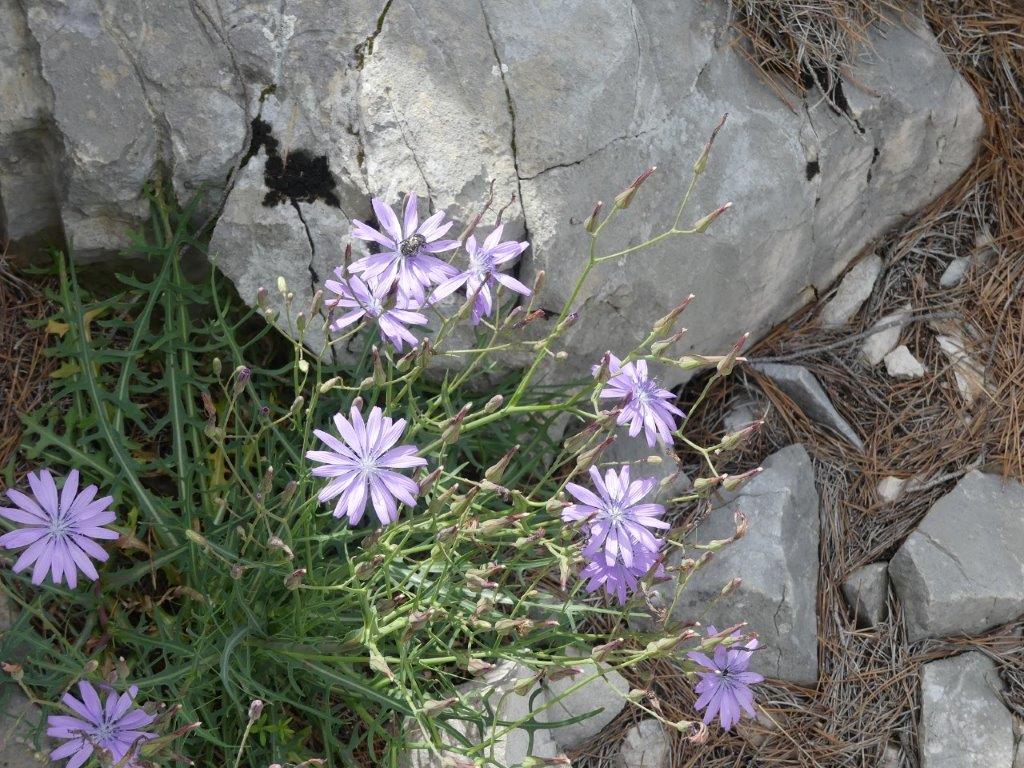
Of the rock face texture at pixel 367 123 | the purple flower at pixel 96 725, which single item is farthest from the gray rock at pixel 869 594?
the purple flower at pixel 96 725

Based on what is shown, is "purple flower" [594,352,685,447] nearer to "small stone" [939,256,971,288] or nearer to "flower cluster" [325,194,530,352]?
"flower cluster" [325,194,530,352]

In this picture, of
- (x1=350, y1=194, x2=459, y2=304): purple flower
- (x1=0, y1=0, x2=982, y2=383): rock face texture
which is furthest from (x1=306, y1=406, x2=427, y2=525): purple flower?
(x1=0, y1=0, x2=982, y2=383): rock face texture

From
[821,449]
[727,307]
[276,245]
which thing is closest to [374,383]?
[276,245]

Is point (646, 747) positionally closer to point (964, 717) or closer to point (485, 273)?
point (964, 717)

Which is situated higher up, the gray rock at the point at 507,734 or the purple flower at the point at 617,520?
the purple flower at the point at 617,520

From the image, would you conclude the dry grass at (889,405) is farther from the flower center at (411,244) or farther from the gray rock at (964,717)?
the flower center at (411,244)

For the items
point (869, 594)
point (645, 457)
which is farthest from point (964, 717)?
point (645, 457)
